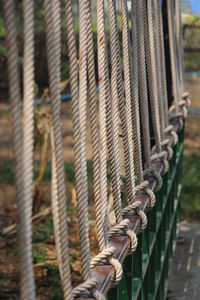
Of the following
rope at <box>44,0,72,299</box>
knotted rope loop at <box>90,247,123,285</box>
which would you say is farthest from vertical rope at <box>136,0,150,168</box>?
rope at <box>44,0,72,299</box>

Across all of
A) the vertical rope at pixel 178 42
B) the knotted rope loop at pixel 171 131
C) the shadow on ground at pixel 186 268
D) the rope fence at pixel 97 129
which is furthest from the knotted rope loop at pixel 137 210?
the vertical rope at pixel 178 42

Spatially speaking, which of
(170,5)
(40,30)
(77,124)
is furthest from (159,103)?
(40,30)

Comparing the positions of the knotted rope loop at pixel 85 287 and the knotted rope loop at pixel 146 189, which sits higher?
the knotted rope loop at pixel 85 287

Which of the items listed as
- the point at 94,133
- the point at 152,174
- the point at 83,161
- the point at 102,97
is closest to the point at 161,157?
the point at 152,174

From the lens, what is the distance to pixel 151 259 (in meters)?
2.84

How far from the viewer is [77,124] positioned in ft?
4.72

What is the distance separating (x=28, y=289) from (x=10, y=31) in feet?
1.46

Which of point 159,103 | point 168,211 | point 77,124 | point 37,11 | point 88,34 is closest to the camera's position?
point 77,124

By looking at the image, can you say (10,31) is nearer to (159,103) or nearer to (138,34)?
(138,34)

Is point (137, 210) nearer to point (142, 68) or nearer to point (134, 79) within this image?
point (134, 79)

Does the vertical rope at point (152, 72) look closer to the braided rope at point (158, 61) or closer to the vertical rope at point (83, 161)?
the braided rope at point (158, 61)

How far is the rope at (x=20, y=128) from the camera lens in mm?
1109

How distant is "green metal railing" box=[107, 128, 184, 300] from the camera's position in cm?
210

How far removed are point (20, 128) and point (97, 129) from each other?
606mm
